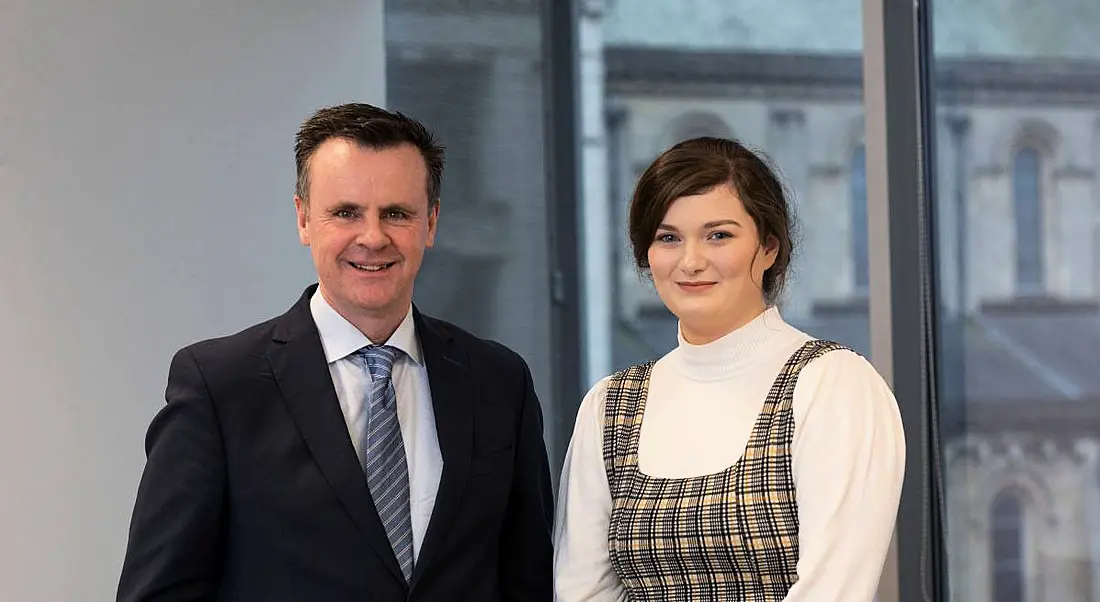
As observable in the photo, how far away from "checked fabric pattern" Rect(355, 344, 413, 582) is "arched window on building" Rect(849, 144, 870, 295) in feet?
4.12

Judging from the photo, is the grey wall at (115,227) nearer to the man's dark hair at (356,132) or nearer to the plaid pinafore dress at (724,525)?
the man's dark hair at (356,132)

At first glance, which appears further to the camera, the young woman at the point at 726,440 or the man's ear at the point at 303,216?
the man's ear at the point at 303,216

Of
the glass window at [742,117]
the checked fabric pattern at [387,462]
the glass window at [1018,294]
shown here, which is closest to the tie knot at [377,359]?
the checked fabric pattern at [387,462]

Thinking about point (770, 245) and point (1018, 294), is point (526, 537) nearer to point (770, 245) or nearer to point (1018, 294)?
point (770, 245)

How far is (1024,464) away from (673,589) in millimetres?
853

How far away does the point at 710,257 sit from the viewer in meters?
1.96

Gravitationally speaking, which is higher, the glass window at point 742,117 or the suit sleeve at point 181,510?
the glass window at point 742,117

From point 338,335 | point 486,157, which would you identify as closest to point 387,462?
point 338,335

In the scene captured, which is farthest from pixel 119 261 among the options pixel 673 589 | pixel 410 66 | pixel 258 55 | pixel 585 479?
pixel 673 589

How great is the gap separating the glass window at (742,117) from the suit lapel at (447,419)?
627 millimetres

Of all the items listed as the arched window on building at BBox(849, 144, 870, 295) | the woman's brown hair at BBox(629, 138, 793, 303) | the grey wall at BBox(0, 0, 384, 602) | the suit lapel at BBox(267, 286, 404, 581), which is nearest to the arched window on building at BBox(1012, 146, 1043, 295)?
the arched window on building at BBox(849, 144, 870, 295)

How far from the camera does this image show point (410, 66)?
12.6 feet

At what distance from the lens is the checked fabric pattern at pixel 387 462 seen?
2.07 m

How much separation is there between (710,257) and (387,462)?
59 cm
